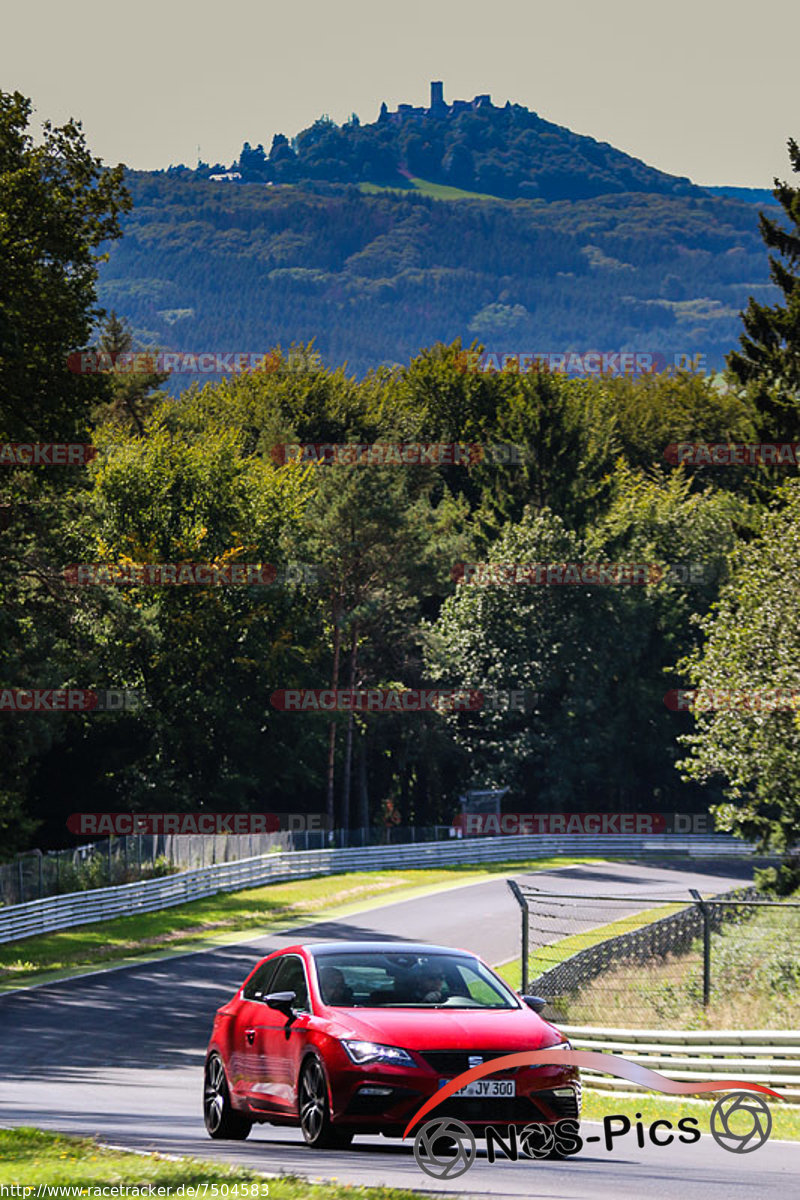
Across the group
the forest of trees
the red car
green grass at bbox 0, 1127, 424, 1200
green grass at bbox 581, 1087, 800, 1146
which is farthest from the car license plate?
the forest of trees

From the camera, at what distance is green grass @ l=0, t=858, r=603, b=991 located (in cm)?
3575

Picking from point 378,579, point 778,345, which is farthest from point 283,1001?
point 378,579

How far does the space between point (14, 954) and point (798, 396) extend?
95.3 feet

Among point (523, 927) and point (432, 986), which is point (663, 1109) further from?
point (432, 986)

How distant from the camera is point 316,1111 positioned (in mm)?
10664

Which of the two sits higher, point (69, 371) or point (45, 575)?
point (69, 371)

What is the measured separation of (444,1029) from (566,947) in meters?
13.4

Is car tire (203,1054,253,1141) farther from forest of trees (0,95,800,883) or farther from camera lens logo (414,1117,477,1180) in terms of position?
forest of trees (0,95,800,883)

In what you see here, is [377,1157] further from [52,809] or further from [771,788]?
[52,809]

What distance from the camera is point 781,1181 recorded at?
34.3 ft

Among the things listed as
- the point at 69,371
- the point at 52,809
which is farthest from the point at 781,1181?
the point at 52,809

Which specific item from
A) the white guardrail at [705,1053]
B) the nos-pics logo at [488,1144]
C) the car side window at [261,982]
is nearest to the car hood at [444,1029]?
the nos-pics logo at [488,1144]

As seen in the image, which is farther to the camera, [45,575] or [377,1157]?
[45,575]

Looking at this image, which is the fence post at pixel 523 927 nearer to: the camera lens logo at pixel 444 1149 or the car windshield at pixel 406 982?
the car windshield at pixel 406 982
